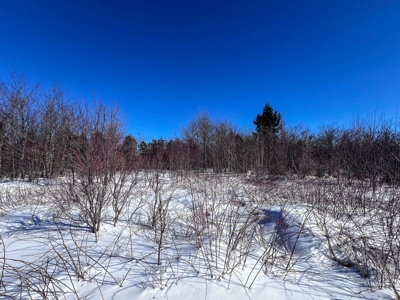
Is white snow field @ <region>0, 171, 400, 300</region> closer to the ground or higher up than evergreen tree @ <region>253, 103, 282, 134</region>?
closer to the ground

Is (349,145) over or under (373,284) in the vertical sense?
over

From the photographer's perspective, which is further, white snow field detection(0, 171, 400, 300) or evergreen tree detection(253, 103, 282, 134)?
evergreen tree detection(253, 103, 282, 134)

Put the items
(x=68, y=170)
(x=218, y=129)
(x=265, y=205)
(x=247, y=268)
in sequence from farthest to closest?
1. (x=218, y=129)
2. (x=265, y=205)
3. (x=68, y=170)
4. (x=247, y=268)

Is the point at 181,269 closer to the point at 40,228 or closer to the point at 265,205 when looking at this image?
the point at 40,228

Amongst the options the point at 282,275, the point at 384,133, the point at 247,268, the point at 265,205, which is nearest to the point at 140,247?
the point at 247,268

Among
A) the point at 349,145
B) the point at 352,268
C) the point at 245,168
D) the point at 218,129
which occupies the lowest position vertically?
the point at 352,268

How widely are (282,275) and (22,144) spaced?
46.9 feet

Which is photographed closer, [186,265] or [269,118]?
[186,265]

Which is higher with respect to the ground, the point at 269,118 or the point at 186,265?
the point at 269,118

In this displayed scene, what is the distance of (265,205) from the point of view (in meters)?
4.57

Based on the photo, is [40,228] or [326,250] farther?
[40,228]

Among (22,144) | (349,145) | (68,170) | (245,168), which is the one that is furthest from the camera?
(245,168)

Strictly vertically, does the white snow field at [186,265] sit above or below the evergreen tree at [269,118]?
below

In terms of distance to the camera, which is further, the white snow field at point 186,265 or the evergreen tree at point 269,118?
the evergreen tree at point 269,118
